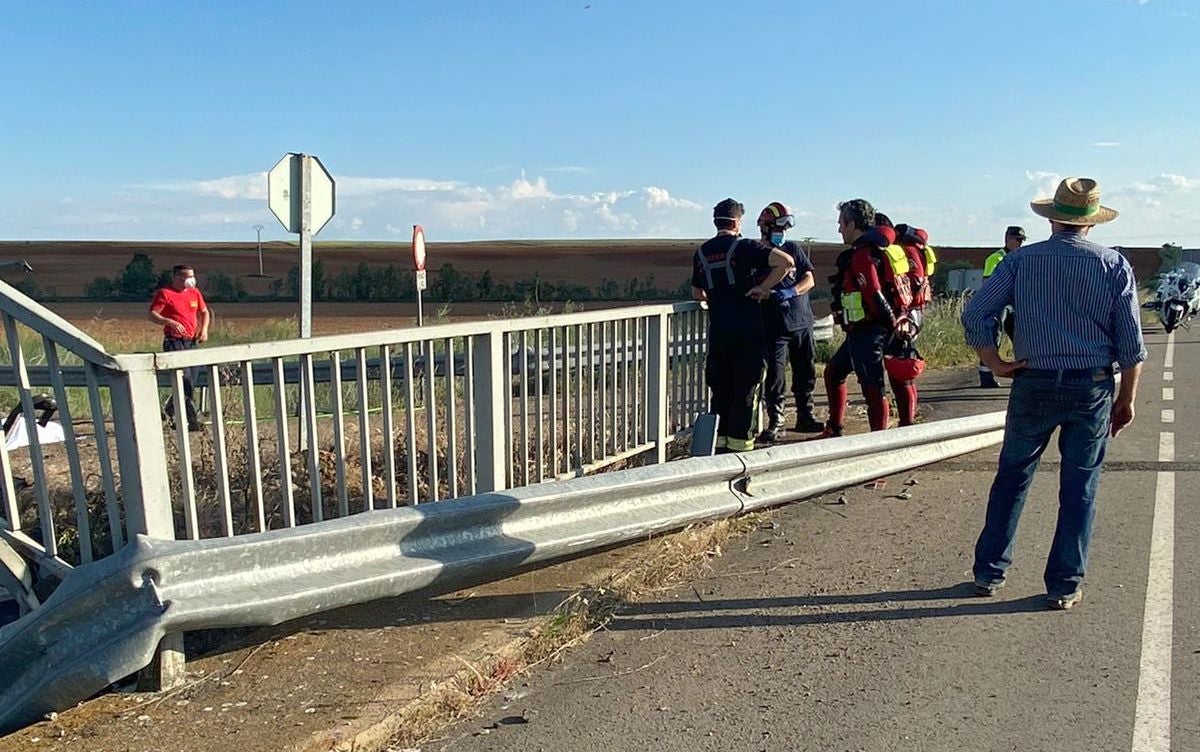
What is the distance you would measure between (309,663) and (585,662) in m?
1.10

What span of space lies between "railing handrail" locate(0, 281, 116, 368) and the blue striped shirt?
3.79 metres

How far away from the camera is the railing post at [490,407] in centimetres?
536

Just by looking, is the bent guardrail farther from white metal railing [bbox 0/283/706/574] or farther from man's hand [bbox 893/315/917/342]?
man's hand [bbox 893/315/917/342]

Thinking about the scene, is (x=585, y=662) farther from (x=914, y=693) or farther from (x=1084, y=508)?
(x=1084, y=508)

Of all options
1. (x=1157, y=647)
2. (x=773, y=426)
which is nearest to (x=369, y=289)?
(x=773, y=426)

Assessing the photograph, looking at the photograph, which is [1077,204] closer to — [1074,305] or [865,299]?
[1074,305]

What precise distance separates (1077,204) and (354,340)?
3345 mm

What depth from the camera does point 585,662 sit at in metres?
4.15

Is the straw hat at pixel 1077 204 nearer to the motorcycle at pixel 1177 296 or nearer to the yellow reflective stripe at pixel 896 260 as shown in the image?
the yellow reflective stripe at pixel 896 260

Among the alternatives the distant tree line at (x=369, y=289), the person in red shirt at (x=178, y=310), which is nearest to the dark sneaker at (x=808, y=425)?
the person in red shirt at (x=178, y=310)

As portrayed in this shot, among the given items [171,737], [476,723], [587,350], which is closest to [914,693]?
[476,723]

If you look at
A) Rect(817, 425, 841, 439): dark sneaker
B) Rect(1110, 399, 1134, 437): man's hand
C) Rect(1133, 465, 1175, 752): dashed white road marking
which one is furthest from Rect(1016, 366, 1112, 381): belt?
Rect(817, 425, 841, 439): dark sneaker

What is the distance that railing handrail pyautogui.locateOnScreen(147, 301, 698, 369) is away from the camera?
3783 mm

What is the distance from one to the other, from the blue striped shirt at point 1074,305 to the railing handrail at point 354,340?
2.46m
